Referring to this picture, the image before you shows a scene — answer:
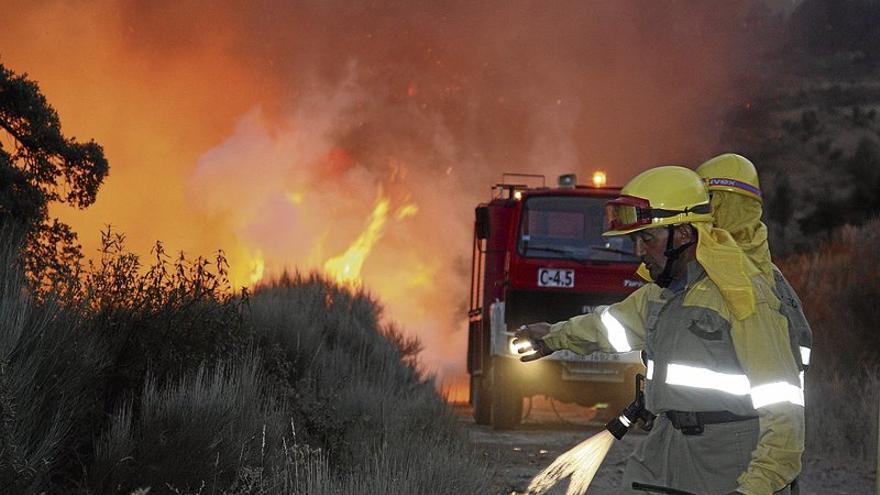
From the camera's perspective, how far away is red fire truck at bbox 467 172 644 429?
13352 millimetres

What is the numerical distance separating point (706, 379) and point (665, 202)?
669 millimetres

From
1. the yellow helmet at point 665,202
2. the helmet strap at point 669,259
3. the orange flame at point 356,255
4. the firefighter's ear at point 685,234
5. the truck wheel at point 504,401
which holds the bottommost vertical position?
the helmet strap at point 669,259

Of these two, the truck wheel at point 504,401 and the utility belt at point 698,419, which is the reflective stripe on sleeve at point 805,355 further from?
the truck wheel at point 504,401

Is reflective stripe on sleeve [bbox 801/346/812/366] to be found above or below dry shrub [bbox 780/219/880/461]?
below

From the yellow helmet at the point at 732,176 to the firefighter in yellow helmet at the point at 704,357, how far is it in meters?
0.46

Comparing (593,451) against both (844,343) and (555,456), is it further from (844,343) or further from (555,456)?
(844,343)

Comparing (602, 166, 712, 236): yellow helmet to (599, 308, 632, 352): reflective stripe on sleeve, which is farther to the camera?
(599, 308, 632, 352): reflective stripe on sleeve

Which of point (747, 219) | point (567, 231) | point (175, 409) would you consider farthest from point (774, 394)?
point (567, 231)

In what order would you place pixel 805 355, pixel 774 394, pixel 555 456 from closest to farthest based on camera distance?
pixel 774 394 < pixel 805 355 < pixel 555 456

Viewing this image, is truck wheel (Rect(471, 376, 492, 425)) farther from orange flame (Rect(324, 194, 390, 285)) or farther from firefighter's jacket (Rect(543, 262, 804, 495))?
firefighter's jacket (Rect(543, 262, 804, 495))

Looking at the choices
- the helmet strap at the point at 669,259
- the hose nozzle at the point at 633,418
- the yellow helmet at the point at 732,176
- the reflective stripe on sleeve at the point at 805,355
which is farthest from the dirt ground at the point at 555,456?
the helmet strap at the point at 669,259

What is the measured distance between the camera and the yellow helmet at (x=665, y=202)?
453 centimetres

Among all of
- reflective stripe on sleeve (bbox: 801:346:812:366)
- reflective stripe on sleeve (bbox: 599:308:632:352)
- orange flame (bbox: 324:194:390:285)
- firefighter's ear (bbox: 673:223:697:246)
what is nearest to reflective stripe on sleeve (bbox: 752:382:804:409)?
reflective stripe on sleeve (bbox: 801:346:812:366)

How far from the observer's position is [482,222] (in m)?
14.4
